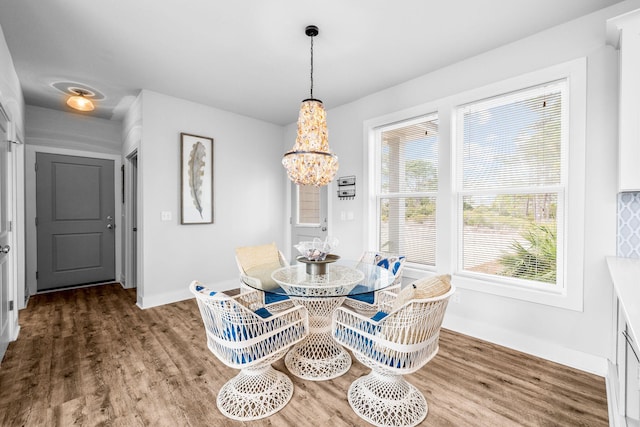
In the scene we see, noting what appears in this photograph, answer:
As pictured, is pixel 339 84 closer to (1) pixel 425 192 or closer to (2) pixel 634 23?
(1) pixel 425 192

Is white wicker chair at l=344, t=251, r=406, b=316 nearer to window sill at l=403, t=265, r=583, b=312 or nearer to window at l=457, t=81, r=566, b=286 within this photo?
window sill at l=403, t=265, r=583, b=312

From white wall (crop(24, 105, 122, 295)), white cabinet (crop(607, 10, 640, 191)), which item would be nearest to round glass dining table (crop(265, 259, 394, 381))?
white cabinet (crop(607, 10, 640, 191))

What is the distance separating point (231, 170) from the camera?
14.8 feet

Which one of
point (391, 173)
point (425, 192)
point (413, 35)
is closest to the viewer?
point (413, 35)

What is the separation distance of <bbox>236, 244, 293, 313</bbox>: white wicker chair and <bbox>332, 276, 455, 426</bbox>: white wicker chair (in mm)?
617

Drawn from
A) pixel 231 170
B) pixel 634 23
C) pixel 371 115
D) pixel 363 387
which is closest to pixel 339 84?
pixel 371 115

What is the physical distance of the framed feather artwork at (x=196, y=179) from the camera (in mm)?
3975

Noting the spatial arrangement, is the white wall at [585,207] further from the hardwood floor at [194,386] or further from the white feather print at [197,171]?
the white feather print at [197,171]

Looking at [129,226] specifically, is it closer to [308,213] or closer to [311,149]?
[308,213]

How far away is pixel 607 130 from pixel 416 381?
2.27m

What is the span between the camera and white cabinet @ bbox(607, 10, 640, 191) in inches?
70.9

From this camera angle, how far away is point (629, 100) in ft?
5.98

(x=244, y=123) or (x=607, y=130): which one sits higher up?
(x=244, y=123)

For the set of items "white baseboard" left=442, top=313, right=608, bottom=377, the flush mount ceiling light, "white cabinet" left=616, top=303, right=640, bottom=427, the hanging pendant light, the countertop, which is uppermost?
the flush mount ceiling light
